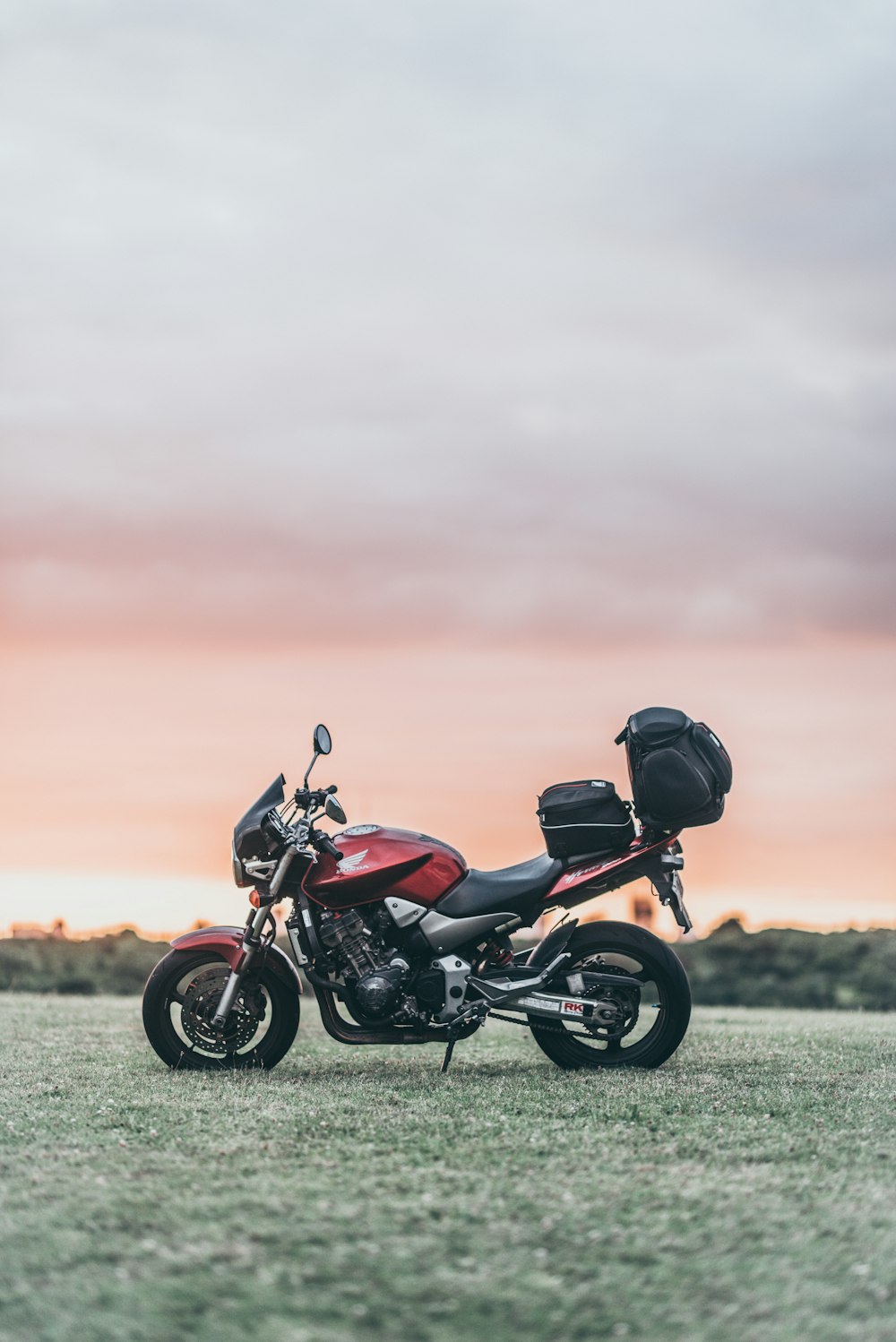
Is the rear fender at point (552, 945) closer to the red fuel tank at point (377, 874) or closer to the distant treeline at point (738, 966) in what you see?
the red fuel tank at point (377, 874)

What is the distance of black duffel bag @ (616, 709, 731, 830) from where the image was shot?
23.1 feet

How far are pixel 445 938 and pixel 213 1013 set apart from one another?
1.25 metres

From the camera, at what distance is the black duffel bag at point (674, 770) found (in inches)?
277

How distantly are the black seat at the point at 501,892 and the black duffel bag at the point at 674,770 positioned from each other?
58cm

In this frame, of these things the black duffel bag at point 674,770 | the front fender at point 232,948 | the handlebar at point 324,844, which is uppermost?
the black duffel bag at point 674,770

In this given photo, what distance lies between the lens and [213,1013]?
738 cm

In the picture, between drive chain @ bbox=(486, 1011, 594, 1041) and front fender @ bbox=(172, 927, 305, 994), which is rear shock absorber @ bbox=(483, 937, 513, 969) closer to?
drive chain @ bbox=(486, 1011, 594, 1041)

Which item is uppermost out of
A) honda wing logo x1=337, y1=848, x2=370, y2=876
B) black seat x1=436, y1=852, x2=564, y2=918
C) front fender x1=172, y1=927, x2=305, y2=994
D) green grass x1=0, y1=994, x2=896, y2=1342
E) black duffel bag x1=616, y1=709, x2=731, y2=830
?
black duffel bag x1=616, y1=709, x2=731, y2=830

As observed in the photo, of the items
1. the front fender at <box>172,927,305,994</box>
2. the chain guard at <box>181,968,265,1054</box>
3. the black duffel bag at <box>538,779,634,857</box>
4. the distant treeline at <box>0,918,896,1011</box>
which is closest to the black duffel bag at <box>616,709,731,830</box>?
the black duffel bag at <box>538,779,634,857</box>

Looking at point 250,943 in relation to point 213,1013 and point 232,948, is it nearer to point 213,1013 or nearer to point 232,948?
point 232,948

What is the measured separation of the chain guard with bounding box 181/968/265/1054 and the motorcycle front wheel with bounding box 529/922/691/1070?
143cm

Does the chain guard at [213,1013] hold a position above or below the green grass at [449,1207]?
above

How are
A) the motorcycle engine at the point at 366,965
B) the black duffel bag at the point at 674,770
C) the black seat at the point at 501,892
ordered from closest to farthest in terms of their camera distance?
the black duffel bag at the point at 674,770 < the motorcycle engine at the point at 366,965 < the black seat at the point at 501,892

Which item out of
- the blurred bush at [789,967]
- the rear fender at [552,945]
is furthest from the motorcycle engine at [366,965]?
the blurred bush at [789,967]
